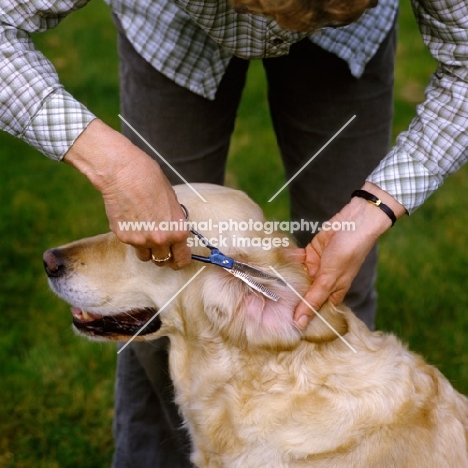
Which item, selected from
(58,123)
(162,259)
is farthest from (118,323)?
(58,123)

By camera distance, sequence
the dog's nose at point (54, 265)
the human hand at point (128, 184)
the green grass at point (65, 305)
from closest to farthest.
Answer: the human hand at point (128, 184)
the dog's nose at point (54, 265)
the green grass at point (65, 305)

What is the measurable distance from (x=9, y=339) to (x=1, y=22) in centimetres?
201

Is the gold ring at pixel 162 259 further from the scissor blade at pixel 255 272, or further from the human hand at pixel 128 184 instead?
the scissor blade at pixel 255 272

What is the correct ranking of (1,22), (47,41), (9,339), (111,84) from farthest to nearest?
(47,41), (111,84), (9,339), (1,22)

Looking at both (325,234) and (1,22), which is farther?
(325,234)

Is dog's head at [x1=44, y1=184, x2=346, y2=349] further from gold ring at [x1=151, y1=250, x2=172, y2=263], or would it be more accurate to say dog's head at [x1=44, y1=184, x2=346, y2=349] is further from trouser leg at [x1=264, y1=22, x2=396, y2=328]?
trouser leg at [x1=264, y1=22, x2=396, y2=328]

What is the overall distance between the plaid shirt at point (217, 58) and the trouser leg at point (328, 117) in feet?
0.35

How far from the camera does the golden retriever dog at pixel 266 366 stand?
2281 millimetres

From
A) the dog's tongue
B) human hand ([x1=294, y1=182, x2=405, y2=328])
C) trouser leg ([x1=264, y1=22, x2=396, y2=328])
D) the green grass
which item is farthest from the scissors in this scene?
the green grass

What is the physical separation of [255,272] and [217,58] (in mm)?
794

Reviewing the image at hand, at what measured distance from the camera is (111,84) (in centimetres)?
650

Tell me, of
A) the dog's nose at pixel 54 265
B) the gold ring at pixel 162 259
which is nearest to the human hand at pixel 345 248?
the gold ring at pixel 162 259

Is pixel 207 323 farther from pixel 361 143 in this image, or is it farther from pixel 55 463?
pixel 55 463

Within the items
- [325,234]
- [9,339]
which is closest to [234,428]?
[325,234]
